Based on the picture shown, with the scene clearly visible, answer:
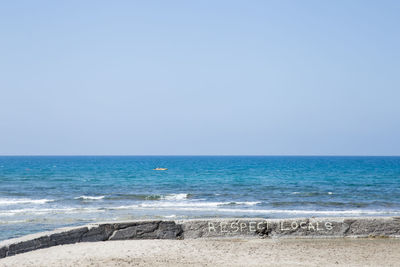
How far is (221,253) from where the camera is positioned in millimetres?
8203

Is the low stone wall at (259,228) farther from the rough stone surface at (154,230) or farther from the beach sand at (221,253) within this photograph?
the beach sand at (221,253)

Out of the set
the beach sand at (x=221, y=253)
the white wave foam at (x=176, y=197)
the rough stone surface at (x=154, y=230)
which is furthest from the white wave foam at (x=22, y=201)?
the beach sand at (x=221, y=253)

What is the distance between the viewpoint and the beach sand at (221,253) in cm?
745

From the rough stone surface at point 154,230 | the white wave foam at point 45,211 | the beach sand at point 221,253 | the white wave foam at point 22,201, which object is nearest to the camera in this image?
the beach sand at point 221,253

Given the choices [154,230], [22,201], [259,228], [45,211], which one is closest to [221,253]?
[259,228]

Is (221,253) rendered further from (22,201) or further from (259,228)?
(22,201)

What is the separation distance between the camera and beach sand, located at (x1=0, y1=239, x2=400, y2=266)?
7449 millimetres

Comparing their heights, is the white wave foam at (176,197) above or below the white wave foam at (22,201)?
above

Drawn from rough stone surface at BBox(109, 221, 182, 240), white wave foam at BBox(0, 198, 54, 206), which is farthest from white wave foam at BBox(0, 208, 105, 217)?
rough stone surface at BBox(109, 221, 182, 240)

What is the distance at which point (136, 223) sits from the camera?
31.1 ft

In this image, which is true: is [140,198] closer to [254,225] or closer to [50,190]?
[50,190]

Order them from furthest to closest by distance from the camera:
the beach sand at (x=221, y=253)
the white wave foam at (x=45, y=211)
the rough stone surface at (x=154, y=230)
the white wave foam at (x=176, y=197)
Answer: the white wave foam at (x=176, y=197) < the white wave foam at (x=45, y=211) < the rough stone surface at (x=154, y=230) < the beach sand at (x=221, y=253)

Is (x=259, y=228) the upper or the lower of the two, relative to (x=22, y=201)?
upper

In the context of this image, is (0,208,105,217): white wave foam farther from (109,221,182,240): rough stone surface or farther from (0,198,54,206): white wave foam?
(109,221,182,240): rough stone surface
